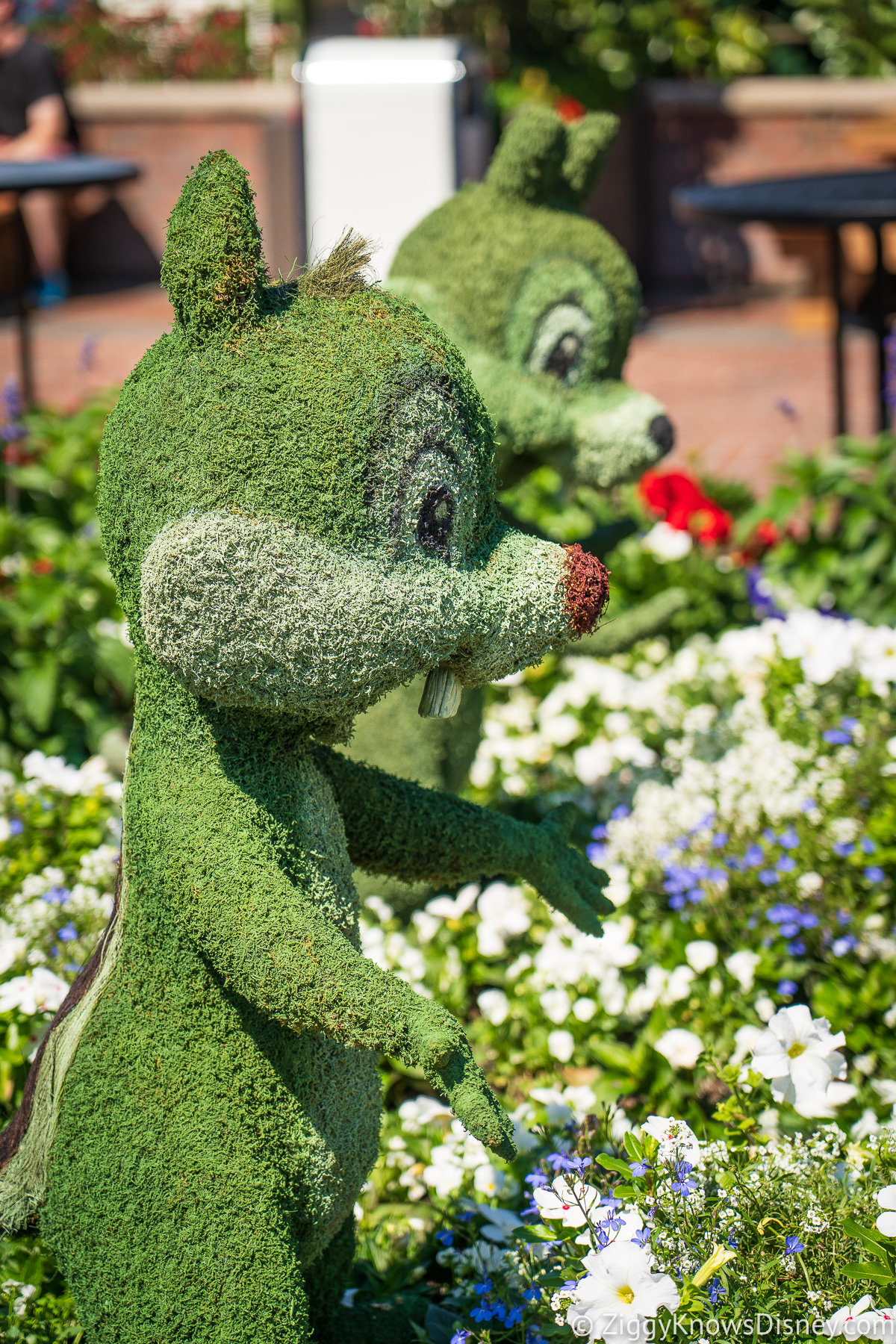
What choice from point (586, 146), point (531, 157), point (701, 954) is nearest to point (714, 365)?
point (586, 146)

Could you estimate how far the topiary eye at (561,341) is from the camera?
2768mm

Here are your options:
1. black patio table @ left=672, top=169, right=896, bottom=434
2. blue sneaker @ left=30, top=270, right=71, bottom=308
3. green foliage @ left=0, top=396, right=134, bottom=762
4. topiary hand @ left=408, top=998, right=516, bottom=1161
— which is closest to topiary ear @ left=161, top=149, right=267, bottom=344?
topiary hand @ left=408, top=998, right=516, bottom=1161

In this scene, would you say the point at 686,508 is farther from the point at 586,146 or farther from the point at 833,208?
the point at 586,146

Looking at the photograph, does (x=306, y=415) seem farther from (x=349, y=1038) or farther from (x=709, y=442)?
(x=709, y=442)

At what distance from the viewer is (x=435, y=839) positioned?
1867mm

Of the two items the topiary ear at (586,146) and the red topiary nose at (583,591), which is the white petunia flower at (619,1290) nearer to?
the red topiary nose at (583,591)

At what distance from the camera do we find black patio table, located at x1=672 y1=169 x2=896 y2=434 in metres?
4.20

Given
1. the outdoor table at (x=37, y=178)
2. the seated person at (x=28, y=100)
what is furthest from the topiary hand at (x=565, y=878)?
the seated person at (x=28, y=100)

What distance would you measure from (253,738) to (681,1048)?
3.99 ft

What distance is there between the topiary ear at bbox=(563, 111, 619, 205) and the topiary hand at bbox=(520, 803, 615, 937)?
159cm

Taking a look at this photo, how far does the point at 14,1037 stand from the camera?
7.51 feet

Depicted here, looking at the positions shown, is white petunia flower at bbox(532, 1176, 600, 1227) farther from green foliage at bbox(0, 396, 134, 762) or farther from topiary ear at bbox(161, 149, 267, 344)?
green foliage at bbox(0, 396, 134, 762)

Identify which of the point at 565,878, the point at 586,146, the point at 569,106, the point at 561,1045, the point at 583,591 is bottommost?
the point at 561,1045

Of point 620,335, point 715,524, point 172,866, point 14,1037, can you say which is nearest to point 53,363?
point 715,524
